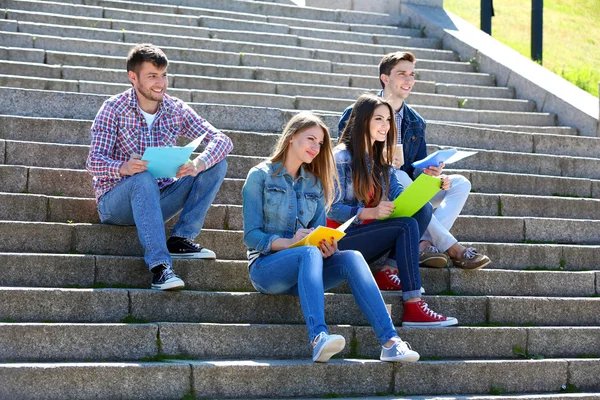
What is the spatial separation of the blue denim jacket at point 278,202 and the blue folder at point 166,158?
0.37 meters

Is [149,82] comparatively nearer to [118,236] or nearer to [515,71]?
[118,236]

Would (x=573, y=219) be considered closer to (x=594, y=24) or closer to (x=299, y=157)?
(x=299, y=157)

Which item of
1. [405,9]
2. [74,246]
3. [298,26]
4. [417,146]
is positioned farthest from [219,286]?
[405,9]

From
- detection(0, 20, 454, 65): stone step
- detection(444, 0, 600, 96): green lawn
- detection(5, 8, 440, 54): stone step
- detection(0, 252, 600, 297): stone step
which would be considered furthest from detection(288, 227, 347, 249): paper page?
detection(444, 0, 600, 96): green lawn

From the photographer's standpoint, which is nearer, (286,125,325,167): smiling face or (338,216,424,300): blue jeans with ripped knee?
(286,125,325,167): smiling face

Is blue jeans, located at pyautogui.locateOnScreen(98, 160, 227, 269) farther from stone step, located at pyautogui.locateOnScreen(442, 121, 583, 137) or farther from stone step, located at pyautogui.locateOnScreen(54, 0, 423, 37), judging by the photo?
stone step, located at pyautogui.locateOnScreen(54, 0, 423, 37)

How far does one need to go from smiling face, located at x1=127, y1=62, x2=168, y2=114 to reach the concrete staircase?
0.76 metres

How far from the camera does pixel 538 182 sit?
7.84 metres

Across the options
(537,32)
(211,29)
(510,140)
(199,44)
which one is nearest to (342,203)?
(510,140)

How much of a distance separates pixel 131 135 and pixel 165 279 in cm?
99

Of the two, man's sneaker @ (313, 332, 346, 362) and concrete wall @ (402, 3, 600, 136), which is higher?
concrete wall @ (402, 3, 600, 136)

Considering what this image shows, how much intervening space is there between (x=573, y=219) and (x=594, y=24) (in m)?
15.2

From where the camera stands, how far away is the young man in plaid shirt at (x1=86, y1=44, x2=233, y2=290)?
523 cm

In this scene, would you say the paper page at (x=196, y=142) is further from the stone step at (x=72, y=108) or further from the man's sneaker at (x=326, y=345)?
the stone step at (x=72, y=108)
